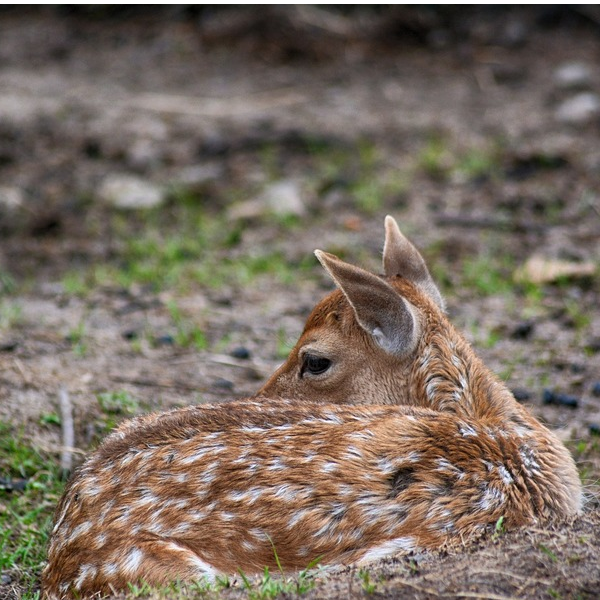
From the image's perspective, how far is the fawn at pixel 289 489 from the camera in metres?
3.70

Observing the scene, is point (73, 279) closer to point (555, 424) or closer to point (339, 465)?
point (555, 424)

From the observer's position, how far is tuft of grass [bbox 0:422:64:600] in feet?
14.8

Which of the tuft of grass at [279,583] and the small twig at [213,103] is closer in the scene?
the tuft of grass at [279,583]

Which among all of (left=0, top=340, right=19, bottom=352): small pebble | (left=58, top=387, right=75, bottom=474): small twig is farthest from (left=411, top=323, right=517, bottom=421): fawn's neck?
(left=0, top=340, right=19, bottom=352): small pebble

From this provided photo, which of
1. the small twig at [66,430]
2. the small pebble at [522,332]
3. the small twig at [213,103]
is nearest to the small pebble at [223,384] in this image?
the small twig at [66,430]

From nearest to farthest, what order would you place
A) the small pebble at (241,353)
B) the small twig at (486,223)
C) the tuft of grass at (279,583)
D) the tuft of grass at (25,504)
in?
the tuft of grass at (279,583), the tuft of grass at (25,504), the small pebble at (241,353), the small twig at (486,223)

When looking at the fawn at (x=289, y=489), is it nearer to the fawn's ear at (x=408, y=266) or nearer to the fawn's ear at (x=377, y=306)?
the fawn's ear at (x=377, y=306)

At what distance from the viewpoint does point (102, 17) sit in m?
13.4

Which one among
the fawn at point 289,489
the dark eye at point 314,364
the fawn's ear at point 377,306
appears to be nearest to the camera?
the fawn at point 289,489

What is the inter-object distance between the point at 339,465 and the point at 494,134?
7150mm

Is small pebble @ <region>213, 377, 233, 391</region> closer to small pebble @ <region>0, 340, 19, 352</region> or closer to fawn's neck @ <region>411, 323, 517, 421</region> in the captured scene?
small pebble @ <region>0, 340, 19, 352</region>

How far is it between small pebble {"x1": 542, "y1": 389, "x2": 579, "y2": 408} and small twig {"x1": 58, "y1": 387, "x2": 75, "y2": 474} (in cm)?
262

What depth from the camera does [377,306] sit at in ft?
15.7

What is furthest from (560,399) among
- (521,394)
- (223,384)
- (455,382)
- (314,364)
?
(223,384)
